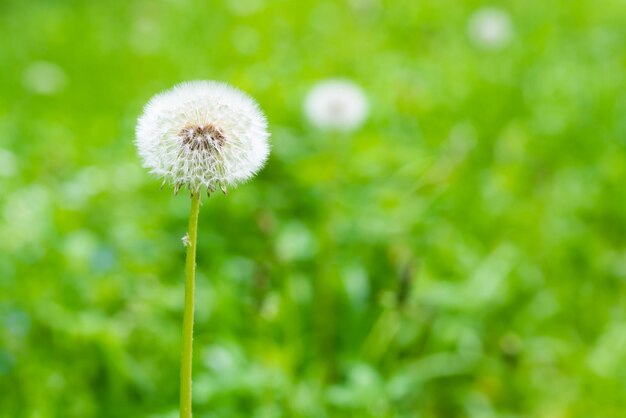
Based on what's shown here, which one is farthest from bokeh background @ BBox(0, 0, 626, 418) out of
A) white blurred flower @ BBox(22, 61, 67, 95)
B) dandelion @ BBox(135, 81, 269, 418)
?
dandelion @ BBox(135, 81, 269, 418)

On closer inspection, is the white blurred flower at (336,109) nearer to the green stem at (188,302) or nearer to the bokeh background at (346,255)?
the bokeh background at (346,255)

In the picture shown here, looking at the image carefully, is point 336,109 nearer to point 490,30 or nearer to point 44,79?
point 490,30

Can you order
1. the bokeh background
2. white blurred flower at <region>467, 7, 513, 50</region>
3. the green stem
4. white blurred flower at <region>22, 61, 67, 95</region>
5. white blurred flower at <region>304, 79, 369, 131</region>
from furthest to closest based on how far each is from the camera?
white blurred flower at <region>467, 7, 513, 50</region>, white blurred flower at <region>22, 61, 67, 95</region>, white blurred flower at <region>304, 79, 369, 131</region>, the bokeh background, the green stem

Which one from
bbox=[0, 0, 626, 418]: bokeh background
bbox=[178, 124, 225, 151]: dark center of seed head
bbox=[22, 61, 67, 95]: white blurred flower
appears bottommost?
bbox=[178, 124, 225, 151]: dark center of seed head

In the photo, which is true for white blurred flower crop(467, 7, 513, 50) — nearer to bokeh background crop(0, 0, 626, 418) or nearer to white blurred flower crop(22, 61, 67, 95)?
bokeh background crop(0, 0, 626, 418)

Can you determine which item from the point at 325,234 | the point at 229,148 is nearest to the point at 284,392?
the point at 325,234

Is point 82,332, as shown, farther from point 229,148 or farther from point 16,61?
point 16,61
